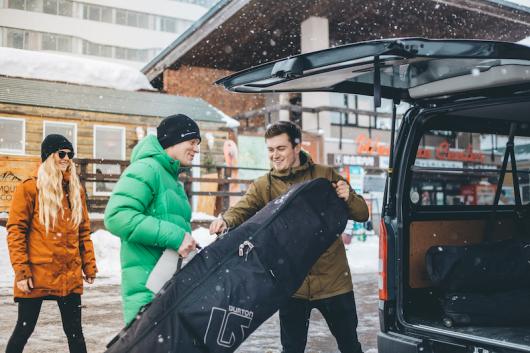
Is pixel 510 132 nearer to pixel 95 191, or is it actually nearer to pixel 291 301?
pixel 291 301

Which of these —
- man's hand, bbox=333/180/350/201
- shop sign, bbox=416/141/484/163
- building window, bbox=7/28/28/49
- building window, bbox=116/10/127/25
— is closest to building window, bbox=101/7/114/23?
building window, bbox=116/10/127/25

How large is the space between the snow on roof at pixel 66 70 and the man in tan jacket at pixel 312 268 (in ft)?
54.7

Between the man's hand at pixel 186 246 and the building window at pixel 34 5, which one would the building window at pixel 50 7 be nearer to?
the building window at pixel 34 5

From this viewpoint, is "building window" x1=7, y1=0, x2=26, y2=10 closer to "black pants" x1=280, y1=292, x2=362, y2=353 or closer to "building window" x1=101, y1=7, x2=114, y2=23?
"building window" x1=101, y1=7, x2=114, y2=23

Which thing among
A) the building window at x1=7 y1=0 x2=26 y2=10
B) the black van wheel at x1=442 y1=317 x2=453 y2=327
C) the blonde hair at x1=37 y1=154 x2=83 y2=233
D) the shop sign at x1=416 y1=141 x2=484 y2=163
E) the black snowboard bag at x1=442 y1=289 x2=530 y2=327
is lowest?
the black van wheel at x1=442 y1=317 x2=453 y2=327

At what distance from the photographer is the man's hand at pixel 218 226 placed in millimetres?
3748

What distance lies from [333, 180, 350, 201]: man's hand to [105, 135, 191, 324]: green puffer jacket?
3.07ft

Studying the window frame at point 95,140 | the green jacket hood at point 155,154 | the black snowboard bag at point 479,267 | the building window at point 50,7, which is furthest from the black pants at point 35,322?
the building window at point 50,7

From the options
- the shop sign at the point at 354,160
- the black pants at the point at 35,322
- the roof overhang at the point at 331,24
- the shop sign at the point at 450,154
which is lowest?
the black pants at the point at 35,322

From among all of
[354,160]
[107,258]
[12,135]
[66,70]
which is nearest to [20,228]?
[107,258]

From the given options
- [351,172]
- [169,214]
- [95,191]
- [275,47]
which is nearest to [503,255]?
[169,214]

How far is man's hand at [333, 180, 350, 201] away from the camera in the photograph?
361 cm

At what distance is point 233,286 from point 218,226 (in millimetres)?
852

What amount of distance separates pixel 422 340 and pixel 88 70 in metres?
18.7
